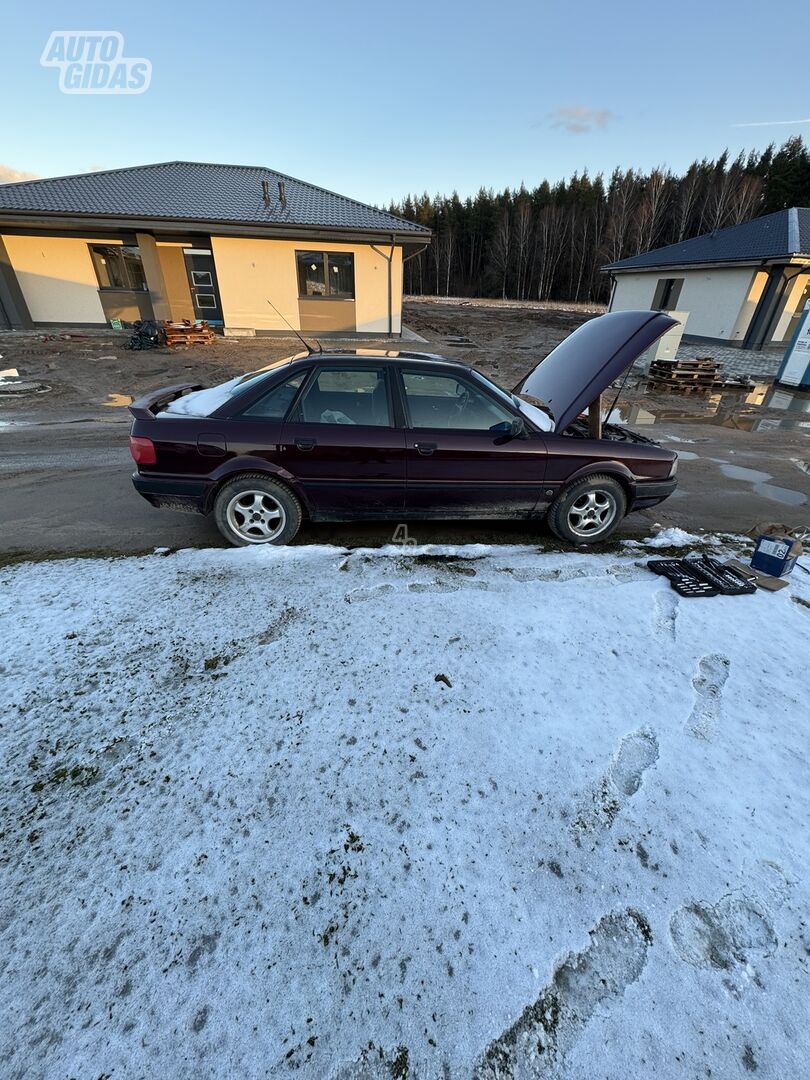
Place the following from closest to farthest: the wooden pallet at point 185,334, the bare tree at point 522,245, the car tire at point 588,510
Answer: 1. the car tire at point 588,510
2. the wooden pallet at point 185,334
3. the bare tree at point 522,245

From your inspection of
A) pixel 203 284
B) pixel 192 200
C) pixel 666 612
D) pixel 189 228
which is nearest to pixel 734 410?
pixel 666 612

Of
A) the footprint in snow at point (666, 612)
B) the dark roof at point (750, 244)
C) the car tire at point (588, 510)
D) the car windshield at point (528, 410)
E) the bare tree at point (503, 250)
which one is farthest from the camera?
the bare tree at point (503, 250)

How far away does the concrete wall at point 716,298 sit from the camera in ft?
55.8

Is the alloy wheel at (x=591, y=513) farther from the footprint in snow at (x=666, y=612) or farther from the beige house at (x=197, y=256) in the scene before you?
the beige house at (x=197, y=256)

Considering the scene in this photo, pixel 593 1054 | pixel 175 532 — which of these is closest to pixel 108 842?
pixel 593 1054

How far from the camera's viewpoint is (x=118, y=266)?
16.4 m

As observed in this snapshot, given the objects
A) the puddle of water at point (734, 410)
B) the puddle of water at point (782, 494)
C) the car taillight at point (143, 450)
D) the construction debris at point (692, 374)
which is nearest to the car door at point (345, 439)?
the car taillight at point (143, 450)

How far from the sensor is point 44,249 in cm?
1531

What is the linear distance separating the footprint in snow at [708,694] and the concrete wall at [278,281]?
16.6 meters

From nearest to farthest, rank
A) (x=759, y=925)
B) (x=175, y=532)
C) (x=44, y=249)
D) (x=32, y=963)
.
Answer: (x=32, y=963), (x=759, y=925), (x=175, y=532), (x=44, y=249)

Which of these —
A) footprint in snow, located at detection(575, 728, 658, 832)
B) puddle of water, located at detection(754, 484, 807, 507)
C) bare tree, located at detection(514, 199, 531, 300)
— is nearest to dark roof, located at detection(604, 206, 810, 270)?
puddle of water, located at detection(754, 484, 807, 507)

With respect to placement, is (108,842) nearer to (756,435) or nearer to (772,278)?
(756,435)

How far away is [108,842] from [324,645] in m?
1.28

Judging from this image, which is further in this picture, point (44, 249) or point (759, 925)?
point (44, 249)
